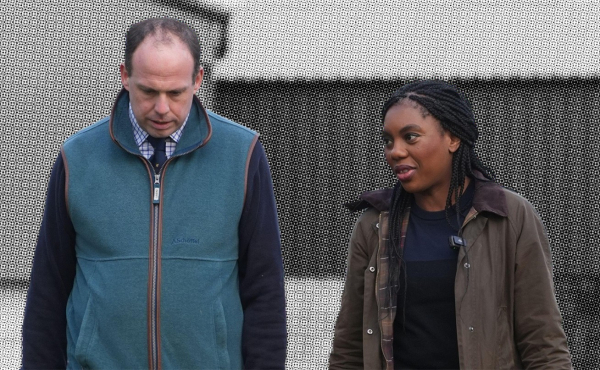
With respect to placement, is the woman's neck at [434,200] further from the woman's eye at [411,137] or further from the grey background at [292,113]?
the grey background at [292,113]

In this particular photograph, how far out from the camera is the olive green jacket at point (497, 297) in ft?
8.46

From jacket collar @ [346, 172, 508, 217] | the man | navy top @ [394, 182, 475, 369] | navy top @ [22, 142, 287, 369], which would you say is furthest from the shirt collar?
navy top @ [394, 182, 475, 369]

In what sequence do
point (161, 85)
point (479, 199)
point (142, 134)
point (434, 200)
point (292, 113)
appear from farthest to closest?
point (292, 113) → point (434, 200) → point (479, 199) → point (142, 134) → point (161, 85)

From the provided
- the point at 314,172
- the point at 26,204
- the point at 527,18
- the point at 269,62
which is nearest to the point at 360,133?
the point at 314,172

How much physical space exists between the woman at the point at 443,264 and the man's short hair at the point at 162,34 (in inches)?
27.9

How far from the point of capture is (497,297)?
2.63 metres

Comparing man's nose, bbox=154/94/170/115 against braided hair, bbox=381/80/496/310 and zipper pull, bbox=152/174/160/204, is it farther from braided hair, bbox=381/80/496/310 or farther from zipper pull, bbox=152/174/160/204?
braided hair, bbox=381/80/496/310

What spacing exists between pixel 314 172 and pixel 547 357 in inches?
44.2

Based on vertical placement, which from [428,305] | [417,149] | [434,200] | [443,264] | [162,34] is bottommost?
[428,305]

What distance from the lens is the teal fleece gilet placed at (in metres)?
2.42

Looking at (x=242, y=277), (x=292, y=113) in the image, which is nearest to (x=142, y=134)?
(x=242, y=277)

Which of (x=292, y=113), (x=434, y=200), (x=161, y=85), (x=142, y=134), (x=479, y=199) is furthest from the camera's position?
(x=292, y=113)

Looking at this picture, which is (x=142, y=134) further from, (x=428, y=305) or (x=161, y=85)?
(x=428, y=305)

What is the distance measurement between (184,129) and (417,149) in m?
0.77
